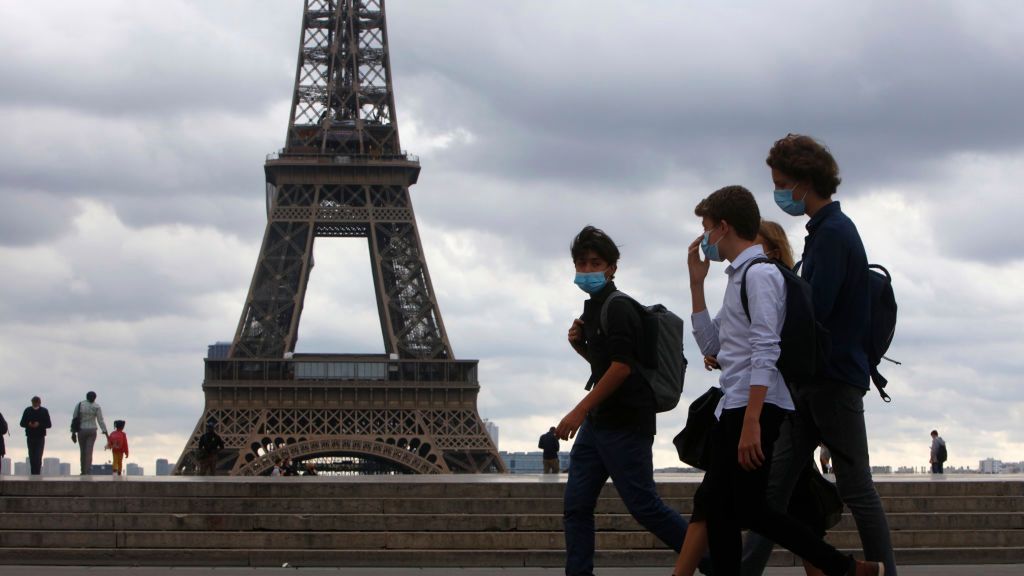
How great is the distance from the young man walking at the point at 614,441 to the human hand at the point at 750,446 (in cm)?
133

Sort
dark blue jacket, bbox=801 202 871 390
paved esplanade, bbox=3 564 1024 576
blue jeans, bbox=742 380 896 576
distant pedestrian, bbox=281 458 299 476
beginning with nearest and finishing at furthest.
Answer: blue jeans, bbox=742 380 896 576 → dark blue jacket, bbox=801 202 871 390 → paved esplanade, bbox=3 564 1024 576 → distant pedestrian, bbox=281 458 299 476

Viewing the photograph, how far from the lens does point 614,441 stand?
8633 millimetres

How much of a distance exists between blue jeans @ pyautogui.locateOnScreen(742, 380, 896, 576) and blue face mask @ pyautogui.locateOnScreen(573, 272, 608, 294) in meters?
1.51

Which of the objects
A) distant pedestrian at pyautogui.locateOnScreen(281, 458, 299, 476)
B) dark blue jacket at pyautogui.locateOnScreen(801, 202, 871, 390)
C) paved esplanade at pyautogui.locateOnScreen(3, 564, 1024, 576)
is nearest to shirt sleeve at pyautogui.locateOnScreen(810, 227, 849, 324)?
dark blue jacket at pyautogui.locateOnScreen(801, 202, 871, 390)

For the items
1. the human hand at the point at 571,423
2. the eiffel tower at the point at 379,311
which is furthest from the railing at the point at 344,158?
the human hand at the point at 571,423

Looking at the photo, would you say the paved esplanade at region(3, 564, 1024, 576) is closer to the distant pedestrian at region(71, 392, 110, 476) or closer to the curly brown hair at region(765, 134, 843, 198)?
the curly brown hair at region(765, 134, 843, 198)

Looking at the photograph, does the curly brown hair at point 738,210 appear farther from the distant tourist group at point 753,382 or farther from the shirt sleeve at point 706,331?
the shirt sleeve at point 706,331

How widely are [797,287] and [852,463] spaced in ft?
3.31

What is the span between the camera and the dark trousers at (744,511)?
7352mm

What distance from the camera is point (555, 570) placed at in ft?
40.1

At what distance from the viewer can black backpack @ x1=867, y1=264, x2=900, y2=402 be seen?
8.04 m

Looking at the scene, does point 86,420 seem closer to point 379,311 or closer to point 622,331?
point 622,331

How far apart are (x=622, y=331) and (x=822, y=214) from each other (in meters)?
1.31

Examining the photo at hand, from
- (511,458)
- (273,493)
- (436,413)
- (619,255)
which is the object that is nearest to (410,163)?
(436,413)
